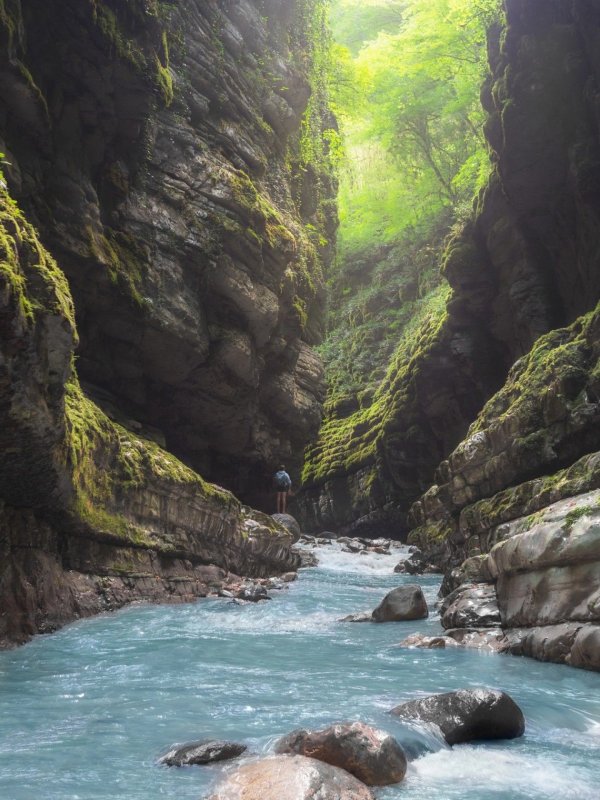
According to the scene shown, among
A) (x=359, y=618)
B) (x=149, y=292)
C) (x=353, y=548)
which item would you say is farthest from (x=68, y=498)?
(x=353, y=548)

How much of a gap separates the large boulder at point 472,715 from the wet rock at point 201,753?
1283mm

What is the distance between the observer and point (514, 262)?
17281 mm

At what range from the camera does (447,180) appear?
28.9 m

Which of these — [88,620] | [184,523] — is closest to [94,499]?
[88,620]

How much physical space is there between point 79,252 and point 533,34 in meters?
12.2

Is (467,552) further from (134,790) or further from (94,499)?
(134,790)

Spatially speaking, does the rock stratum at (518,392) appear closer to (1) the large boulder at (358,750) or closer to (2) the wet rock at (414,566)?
(2) the wet rock at (414,566)

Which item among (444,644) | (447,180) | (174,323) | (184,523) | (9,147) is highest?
(447,180)

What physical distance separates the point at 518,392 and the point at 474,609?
6249 millimetres

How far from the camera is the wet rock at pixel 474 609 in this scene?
7.23 meters

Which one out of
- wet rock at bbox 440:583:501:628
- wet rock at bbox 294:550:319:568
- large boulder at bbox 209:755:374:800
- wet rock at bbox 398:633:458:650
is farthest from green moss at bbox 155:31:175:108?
wet rock at bbox 294:550:319:568

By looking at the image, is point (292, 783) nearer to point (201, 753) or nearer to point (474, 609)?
point (201, 753)

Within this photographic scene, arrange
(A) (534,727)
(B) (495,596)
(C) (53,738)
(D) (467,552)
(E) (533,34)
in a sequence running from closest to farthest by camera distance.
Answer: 1. (C) (53,738)
2. (A) (534,727)
3. (B) (495,596)
4. (D) (467,552)
5. (E) (533,34)

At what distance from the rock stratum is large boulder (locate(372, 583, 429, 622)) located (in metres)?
0.72
